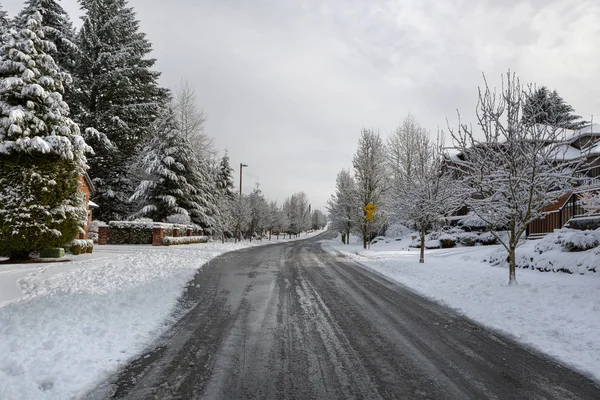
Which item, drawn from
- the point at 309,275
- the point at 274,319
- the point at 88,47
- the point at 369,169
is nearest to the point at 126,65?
the point at 88,47

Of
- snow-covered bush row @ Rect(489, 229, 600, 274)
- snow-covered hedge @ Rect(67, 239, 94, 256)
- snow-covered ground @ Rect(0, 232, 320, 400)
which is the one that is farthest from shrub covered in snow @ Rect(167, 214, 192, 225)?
snow-covered bush row @ Rect(489, 229, 600, 274)

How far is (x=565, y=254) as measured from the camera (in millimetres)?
11539

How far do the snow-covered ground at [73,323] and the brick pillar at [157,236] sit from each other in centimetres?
1258

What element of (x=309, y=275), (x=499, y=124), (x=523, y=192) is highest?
(x=499, y=124)

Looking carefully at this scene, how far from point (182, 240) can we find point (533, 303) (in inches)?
923

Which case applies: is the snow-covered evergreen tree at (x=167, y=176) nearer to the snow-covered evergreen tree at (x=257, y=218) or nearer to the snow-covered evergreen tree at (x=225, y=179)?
the snow-covered evergreen tree at (x=225, y=179)

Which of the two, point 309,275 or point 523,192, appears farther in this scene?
point 309,275

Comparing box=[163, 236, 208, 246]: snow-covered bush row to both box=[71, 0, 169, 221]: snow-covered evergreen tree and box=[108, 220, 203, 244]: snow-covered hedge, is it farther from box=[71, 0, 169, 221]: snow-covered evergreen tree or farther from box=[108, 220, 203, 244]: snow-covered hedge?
box=[71, 0, 169, 221]: snow-covered evergreen tree

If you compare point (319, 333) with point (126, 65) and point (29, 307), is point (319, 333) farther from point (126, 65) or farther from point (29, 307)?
point (126, 65)

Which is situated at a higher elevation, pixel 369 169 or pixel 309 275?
pixel 369 169

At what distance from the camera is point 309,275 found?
500 inches

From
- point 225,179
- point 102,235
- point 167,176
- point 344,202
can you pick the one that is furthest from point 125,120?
point 344,202

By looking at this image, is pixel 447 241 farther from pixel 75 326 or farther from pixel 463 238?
pixel 75 326

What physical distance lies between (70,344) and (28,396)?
1.53 metres
